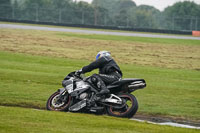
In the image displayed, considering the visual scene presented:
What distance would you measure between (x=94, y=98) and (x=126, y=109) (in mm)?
896

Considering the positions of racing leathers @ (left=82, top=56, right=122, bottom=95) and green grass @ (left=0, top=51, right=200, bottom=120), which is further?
green grass @ (left=0, top=51, right=200, bottom=120)

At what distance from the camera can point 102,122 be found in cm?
881

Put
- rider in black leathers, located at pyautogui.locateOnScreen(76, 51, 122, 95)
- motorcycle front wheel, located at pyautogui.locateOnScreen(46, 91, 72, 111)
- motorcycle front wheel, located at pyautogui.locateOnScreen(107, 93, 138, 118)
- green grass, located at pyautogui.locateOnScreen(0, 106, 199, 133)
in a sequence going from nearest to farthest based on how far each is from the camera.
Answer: green grass, located at pyautogui.locateOnScreen(0, 106, 199, 133) < motorcycle front wheel, located at pyautogui.locateOnScreen(107, 93, 138, 118) < rider in black leathers, located at pyautogui.locateOnScreen(76, 51, 122, 95) < motorcycle front wheel, located at pyautogui.locateOnScreen(46, 91, 72, 111)

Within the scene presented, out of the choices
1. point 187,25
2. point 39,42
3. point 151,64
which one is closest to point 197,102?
point 151,64

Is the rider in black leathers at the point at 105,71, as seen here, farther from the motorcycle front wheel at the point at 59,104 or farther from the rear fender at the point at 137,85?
the motorcycle front wheel at the point at 59,104

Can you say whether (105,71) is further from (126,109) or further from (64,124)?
(64,124)

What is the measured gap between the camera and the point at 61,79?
16828 mm

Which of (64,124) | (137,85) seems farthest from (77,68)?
(64,124)

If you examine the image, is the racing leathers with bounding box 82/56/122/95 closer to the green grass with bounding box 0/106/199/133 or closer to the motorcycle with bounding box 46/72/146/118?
the motorcycle with bounding box 46/72/146/118

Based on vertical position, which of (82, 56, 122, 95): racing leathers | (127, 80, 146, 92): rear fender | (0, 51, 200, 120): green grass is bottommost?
(0, 51, 200, 120): green grass

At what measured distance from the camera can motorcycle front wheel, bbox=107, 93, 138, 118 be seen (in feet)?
31.4

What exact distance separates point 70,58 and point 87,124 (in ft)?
54.1

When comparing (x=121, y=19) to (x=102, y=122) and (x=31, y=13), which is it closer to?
(x=31, y=13)

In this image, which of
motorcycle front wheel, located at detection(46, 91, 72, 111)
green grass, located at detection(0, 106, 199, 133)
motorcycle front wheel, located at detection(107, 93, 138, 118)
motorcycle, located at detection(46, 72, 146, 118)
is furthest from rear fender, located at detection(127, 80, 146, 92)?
motorcycle front wheel, located at detection(46, 91, 72, 111)
